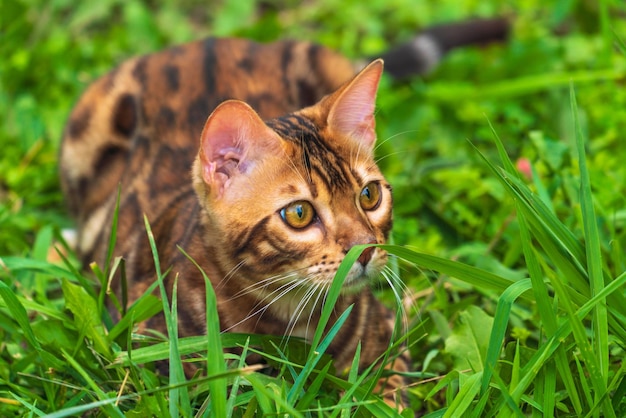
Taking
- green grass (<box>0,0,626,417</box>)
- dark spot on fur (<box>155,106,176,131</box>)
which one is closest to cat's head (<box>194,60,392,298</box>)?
green grass (<box>0,0,626,417</box>)

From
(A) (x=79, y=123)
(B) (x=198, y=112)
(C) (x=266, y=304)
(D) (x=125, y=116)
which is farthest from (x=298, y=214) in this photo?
(A) (x=79, y=123)

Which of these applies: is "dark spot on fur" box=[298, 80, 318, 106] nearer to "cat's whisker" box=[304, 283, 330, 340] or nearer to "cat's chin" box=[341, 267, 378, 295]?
"cat's whisker" box=[304, 283, 330, 340]

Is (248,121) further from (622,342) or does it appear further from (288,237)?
(622,342)

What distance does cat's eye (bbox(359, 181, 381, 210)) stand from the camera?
2.71 meters

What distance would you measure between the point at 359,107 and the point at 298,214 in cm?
51

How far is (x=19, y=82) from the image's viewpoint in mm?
4965

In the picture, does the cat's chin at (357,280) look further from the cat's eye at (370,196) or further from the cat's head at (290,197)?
the cat's eye at (370,196)

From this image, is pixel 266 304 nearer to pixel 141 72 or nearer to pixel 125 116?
pixel 125 116

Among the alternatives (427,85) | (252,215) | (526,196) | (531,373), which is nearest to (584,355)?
(531,373)

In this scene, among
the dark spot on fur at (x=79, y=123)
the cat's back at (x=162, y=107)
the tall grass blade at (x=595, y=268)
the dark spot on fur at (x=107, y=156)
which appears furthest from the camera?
the dark spot on fur at (x=79, y=123)

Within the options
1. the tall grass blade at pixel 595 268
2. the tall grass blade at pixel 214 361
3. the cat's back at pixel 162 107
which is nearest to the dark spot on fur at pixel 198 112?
the cat's back at pixel 162 107

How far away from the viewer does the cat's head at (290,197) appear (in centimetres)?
252

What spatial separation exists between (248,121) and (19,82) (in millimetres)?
2897

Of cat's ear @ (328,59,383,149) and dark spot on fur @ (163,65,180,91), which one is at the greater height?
dark spot on fur @ (163,65,180,91)
